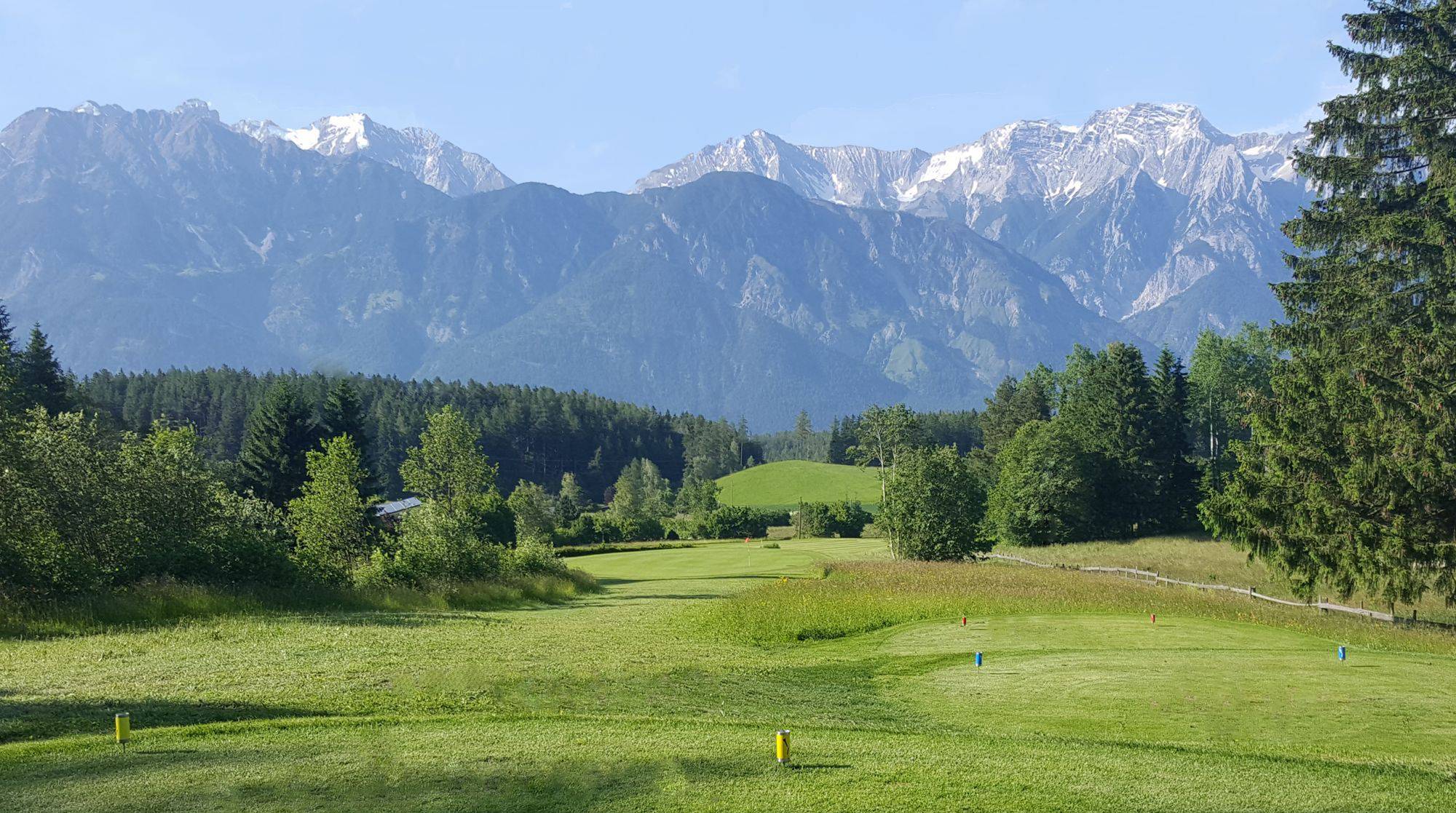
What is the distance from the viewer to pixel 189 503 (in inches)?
1224

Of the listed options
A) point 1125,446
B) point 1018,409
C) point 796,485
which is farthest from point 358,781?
point 796,485

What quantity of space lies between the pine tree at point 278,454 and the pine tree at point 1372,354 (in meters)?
54.3

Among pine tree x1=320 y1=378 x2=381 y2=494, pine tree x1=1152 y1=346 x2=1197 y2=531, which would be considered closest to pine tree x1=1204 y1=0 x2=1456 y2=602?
pine tree x1=1152 y1=346 x2=1197 y2=531

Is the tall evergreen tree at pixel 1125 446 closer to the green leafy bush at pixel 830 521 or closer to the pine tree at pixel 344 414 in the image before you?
the green leafy bush at pixel 830 521

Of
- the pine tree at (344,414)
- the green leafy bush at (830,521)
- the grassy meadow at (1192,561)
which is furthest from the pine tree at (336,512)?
the green leafy bush at (830,521)

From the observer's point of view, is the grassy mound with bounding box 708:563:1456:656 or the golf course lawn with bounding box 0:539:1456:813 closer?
the golf course lawn with bounding box 0:539:1456:813

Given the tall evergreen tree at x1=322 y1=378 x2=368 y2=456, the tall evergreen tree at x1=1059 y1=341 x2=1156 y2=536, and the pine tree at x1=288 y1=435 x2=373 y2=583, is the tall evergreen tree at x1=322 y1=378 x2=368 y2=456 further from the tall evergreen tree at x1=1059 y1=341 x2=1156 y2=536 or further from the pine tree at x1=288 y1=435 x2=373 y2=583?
the tall evergreen tree at x1=1059 y1=341 x2=1156 y2=536

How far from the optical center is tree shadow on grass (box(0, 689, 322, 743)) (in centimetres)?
1240

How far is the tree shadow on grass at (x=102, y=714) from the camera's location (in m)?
12.4

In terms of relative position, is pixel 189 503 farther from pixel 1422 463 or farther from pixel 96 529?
pixel 1422 463

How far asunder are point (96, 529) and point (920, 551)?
3779 centimetres

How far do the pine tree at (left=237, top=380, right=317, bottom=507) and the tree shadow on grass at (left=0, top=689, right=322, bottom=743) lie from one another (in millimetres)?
53576

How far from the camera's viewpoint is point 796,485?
506 feet

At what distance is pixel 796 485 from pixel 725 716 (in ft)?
458
